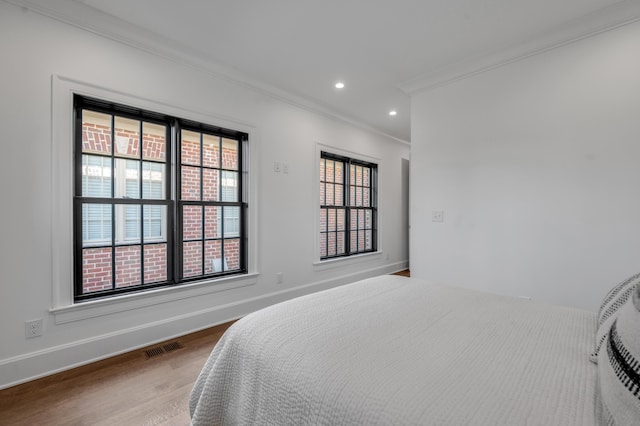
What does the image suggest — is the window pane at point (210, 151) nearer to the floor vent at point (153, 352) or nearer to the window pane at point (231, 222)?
the window pane at point (231, 222)

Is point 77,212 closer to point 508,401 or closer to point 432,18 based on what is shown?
point 508,401

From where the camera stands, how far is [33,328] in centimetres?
196

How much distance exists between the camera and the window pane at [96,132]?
2285 millimetres

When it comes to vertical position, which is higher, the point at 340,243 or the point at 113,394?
the point at 340,243

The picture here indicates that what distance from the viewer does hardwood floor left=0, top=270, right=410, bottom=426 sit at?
1594 millimetres

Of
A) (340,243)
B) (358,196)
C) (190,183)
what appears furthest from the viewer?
(358,196)

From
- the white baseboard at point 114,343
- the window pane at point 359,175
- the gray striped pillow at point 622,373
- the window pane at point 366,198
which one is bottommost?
the white baseboard at point 114,343

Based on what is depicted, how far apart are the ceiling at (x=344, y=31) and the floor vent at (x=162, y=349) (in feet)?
8.65

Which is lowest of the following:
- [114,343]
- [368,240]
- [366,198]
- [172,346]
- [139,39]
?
[172,346]

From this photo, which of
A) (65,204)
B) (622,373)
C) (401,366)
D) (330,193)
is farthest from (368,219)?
(622,373)

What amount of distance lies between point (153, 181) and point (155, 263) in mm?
778

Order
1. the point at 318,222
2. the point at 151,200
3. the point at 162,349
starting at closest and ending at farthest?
the point at 162,349, the point at 151,200, the point at 318,222

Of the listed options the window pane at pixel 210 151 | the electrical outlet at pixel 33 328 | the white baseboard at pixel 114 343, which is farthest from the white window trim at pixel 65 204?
the window pane at pixel 210 151

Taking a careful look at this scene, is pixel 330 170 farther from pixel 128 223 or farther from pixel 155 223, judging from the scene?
pixel 128 223
